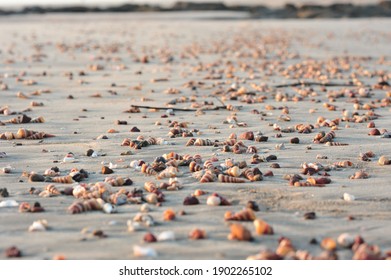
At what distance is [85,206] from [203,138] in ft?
7.87

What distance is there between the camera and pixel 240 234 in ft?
12.8

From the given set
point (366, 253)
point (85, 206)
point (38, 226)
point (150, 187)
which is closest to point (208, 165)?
point (150, 187)

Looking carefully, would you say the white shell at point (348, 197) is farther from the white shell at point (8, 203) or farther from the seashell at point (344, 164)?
the white shell at point (8, 203)

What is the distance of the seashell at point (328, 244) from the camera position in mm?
3774

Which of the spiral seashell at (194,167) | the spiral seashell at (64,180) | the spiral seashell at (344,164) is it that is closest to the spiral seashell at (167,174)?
the spiral seashell at (194,167)

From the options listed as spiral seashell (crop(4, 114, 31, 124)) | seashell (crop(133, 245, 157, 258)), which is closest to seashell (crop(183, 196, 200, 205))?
seashell (crop(133, 245, 157, 258))

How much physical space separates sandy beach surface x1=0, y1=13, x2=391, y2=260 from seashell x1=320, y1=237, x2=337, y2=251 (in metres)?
0.02

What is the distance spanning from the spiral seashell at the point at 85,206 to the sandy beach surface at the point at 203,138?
6cm

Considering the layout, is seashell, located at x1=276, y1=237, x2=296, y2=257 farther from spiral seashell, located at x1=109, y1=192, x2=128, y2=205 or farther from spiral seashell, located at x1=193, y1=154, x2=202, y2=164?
spiral seashell, located at x1=193, y1=154, x2=202, y2=164

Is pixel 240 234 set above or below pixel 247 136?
below

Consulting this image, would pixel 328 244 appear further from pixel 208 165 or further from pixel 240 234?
pixel 208 165

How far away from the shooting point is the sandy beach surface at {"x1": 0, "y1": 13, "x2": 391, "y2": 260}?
157 inches
